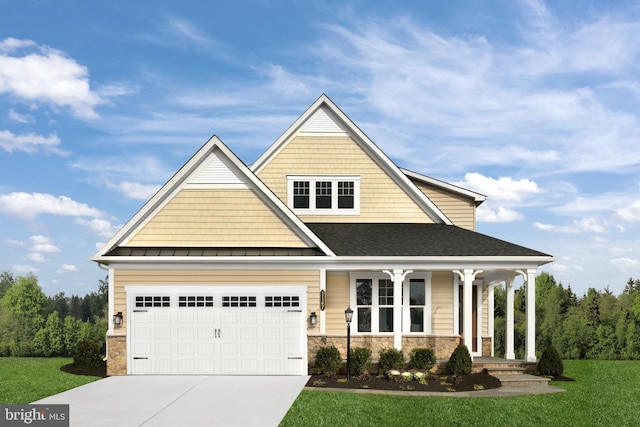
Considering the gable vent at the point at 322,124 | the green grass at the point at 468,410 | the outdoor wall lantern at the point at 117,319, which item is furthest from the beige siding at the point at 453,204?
the outdoor wall lantern at the point at 117,319

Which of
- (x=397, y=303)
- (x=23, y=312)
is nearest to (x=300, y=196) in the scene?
(x=397, y=303)

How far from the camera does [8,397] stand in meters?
14.8

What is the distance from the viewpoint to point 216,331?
18.8 meters

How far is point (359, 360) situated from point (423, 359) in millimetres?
2023

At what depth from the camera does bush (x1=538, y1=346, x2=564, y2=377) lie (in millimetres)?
18875

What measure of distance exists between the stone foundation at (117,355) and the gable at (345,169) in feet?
24.9

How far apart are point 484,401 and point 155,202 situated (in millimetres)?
11095

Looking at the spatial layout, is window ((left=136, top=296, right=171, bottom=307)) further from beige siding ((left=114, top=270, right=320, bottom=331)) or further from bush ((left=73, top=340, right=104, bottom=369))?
bush ((left=73, top=340, right=104, bottom=369))

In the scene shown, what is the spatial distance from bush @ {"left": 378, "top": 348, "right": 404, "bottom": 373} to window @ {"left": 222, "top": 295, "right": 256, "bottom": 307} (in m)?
4.20

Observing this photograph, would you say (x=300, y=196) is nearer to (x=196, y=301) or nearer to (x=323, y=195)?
(x=323, y=195)

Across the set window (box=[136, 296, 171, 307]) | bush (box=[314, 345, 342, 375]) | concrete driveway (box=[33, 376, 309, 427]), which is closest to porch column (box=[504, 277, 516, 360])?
bush (box=[314, 345, 342, 375])

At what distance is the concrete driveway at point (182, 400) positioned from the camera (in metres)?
12.2

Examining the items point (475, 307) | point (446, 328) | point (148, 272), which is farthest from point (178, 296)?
point (475, 307)

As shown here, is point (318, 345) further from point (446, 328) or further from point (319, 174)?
point (319, 174)
